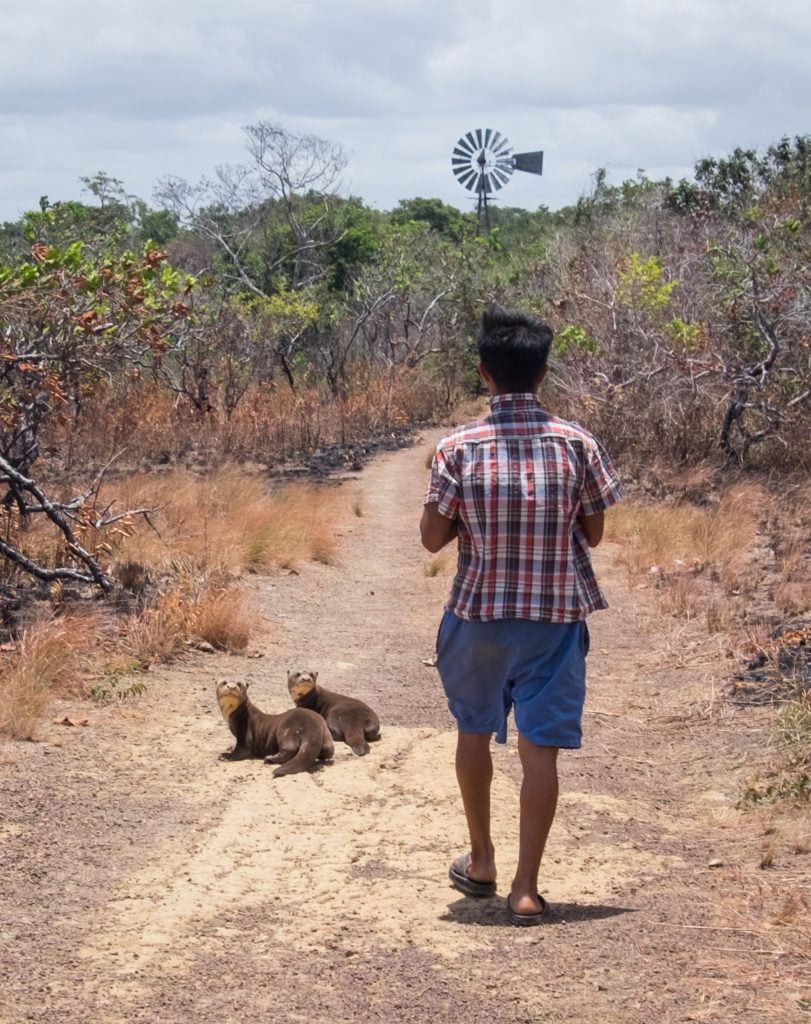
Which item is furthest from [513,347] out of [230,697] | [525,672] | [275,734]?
[230,697]

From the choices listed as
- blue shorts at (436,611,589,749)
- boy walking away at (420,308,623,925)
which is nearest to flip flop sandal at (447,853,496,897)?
boy walking away at (420,308,623,925)

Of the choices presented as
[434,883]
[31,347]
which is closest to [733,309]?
[31,347]

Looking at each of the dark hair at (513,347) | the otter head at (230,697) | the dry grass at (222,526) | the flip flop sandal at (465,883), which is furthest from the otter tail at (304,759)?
the dry grass at (222,526)

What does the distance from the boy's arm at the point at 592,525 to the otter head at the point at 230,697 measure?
2833 mm

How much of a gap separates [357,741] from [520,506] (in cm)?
275

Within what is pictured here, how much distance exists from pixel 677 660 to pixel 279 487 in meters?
8.36

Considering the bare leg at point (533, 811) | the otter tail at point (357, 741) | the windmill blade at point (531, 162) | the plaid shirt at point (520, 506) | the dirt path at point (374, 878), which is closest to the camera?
the dirt path at point (374, 878)

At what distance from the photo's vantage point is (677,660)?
8.52 m

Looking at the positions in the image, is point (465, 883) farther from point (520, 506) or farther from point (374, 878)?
point (520, 506)

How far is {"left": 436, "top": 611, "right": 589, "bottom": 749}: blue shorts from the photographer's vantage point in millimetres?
4121

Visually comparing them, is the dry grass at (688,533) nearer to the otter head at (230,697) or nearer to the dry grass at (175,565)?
the dry grass at (175,565)

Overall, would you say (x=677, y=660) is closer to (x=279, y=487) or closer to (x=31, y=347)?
(x=31, y=347)

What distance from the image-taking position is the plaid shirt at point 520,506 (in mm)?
4078

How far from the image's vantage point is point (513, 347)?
4168 millimetres
